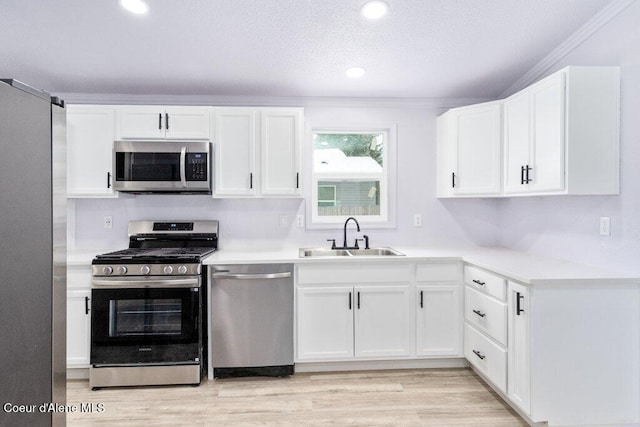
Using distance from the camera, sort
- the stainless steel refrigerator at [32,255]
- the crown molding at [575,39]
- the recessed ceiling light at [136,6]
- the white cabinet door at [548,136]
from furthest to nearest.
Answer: the white cabinet door at [548,136]
the crown molding at [575,39]
the recessed ceiling light at [136,6]
the stainless steel refrigerator at [32,255]

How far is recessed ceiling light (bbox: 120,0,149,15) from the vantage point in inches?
69.4

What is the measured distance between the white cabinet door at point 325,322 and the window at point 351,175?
880 mm

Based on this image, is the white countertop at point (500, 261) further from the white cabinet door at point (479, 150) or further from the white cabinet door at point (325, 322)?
the white cabinet door at point (479, 150)

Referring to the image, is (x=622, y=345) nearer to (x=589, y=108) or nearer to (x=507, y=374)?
(x=507, y=374)

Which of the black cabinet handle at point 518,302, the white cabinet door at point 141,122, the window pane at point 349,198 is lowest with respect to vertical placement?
the black cabinet handle at point 518,302

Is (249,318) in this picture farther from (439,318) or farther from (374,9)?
(374,9)

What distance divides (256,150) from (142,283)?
135cm

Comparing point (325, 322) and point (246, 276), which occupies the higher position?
point (246, 276)

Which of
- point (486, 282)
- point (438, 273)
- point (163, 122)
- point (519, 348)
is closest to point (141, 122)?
point (163, 122)

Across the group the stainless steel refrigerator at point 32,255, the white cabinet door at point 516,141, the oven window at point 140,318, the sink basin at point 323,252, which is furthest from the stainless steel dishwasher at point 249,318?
the white cabinet door at point 516,141

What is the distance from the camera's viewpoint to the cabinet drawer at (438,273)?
2.60 m

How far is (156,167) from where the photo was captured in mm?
2686

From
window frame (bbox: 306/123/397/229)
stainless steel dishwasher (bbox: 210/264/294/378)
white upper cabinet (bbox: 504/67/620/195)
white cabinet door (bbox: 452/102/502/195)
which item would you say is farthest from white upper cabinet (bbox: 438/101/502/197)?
stainless steel dishwasher (bbox: 210/264/294/378)

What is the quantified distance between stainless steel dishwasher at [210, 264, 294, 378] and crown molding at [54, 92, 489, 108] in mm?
1589
